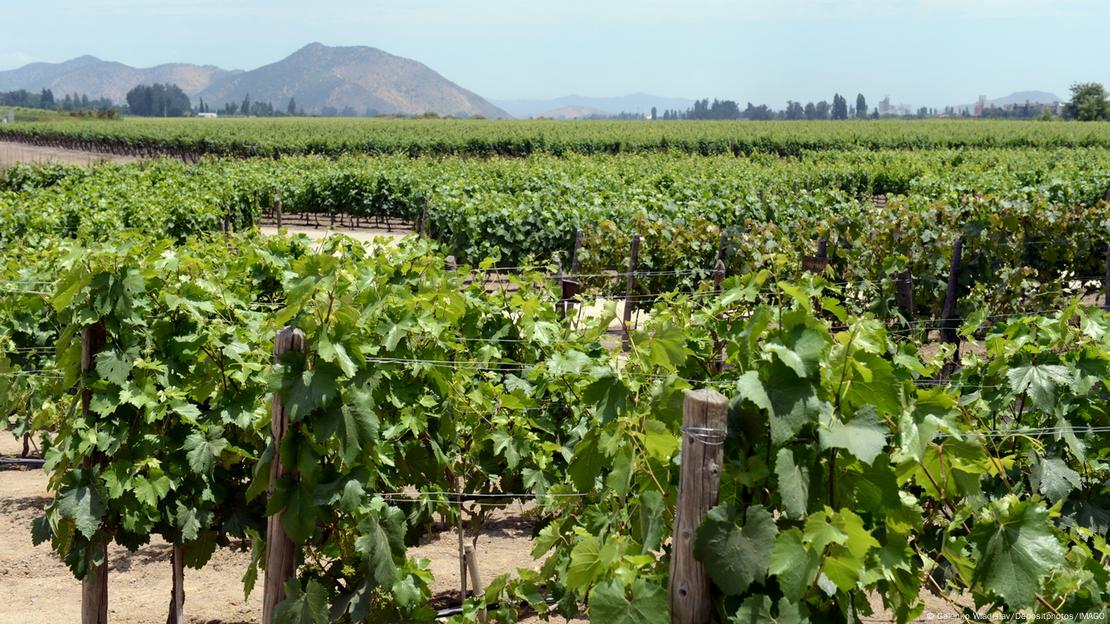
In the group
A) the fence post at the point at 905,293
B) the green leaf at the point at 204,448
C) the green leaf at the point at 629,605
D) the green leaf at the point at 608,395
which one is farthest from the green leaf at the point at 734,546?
the fence post at the point at 905,293

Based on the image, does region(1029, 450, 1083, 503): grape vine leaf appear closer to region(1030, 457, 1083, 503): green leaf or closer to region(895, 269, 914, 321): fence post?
region(1030, 457, 1083, 503): green leaf

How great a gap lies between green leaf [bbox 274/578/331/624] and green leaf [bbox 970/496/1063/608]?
205cm

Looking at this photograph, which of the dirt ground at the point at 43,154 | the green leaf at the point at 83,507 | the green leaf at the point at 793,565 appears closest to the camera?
the green leaf at the point at 793,565

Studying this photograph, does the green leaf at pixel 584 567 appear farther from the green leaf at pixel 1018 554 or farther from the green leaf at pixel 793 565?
the green leaf at pixel 1018 554

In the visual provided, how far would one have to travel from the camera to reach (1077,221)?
1180cm

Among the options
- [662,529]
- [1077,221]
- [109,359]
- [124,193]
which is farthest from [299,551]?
[124,193]

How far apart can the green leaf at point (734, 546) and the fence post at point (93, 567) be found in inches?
108

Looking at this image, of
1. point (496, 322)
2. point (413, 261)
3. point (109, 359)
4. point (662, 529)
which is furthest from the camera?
point (413, 261)

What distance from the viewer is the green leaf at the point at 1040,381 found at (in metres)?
3.37

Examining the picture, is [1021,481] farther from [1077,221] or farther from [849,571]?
[1077,221]

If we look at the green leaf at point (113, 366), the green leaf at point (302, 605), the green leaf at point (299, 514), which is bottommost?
the green leaf at point (302, 605)

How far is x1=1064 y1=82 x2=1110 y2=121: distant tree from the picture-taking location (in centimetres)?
11025

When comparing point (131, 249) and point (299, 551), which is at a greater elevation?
point (131, 249)

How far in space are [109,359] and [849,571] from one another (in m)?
2.97
